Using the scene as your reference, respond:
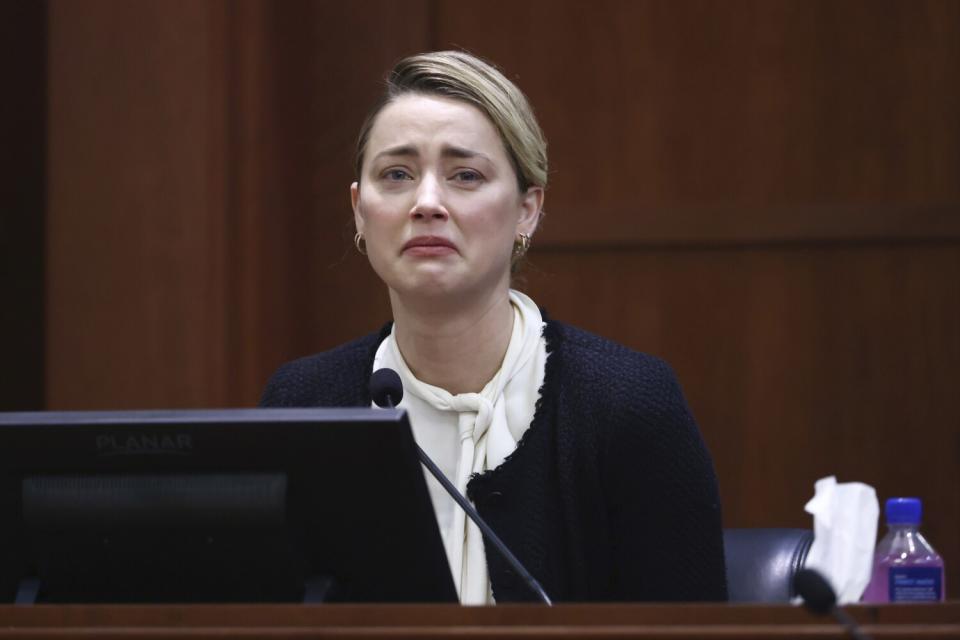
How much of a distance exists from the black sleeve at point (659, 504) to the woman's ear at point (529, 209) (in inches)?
10.8

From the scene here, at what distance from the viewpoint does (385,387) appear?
141 cm

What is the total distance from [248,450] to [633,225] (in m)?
1.79

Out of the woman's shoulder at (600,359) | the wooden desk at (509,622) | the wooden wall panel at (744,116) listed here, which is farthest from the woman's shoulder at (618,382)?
the wooden wall panel at (744,116)

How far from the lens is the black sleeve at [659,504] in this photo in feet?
5.59

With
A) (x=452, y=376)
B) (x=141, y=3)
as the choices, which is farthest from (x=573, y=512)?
(x=141, y=3)

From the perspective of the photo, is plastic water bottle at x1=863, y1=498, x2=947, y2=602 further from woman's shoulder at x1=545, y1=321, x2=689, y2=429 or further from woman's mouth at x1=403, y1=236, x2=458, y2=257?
woman's mouth at x1=403, y1=236, x2=458, y2=257

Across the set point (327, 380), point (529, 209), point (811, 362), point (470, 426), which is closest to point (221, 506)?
point (470, 426)

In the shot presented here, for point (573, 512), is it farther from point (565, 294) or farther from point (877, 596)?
point (565, 294)

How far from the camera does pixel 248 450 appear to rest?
3.70 ft

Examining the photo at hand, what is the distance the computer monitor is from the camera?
112 centimetres

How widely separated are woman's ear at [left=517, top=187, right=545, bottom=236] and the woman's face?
5 centimetres

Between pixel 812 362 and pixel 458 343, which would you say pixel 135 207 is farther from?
pixel 812 362

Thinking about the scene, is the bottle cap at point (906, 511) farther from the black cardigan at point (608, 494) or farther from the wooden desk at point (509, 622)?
the wooden desk at point (509, 622)

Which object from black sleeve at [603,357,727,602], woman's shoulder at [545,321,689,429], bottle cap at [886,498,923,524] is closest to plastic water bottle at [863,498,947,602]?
bottle cap at [886,498,923,524]
